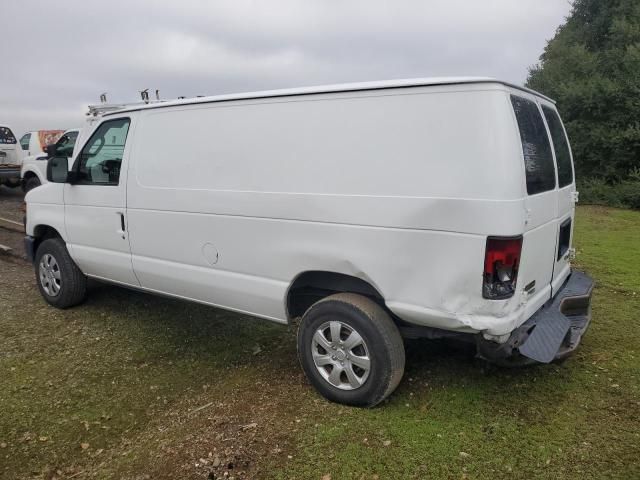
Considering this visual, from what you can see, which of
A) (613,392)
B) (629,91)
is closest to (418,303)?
(613,392)

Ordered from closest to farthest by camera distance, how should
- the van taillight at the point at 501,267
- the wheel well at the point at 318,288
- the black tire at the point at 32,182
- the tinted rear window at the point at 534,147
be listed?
the van taillight at the point at 501,267, the tinted rear window at the point at 534,147, the wheel well at the point at 318,288, the black tire at the point at 32,182

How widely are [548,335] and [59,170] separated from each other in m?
4.34

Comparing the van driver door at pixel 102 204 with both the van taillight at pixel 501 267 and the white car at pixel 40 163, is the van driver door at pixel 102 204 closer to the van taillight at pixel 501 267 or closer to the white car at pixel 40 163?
the van taillight at pixel 501 267

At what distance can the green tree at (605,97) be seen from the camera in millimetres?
13531

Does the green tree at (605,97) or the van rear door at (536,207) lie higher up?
the green tree at (605,97)

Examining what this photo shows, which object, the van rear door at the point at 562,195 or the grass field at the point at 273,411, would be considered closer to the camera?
the grass field at the point at 273,411

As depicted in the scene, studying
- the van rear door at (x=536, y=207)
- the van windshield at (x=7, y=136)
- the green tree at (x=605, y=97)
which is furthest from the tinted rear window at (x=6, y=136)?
the green tree at (x=605, y=97)

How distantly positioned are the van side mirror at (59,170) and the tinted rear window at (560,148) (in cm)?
407

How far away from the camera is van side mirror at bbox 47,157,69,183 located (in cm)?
482

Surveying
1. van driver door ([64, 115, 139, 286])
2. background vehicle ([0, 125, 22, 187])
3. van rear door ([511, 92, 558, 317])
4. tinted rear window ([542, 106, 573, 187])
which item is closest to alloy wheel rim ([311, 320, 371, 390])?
van rear door ([511, 92, 558, 317])

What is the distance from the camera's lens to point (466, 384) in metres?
3.66

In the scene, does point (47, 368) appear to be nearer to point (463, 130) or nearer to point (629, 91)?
point (463, 130)

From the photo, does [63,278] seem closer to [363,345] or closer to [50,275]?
[50,275]

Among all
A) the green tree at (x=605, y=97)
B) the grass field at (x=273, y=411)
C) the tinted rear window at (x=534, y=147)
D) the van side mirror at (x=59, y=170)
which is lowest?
the grass field at (x=273, y=411)
